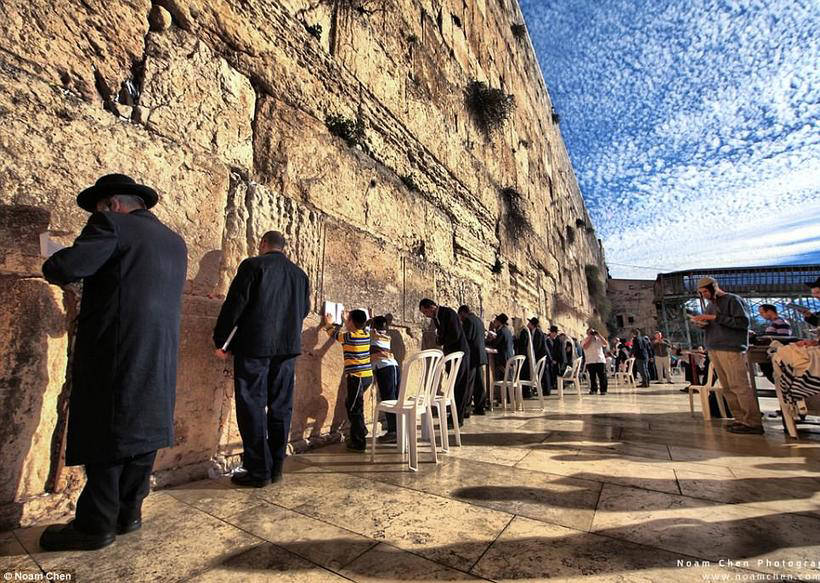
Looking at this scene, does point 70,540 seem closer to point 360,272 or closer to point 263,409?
point 263,409

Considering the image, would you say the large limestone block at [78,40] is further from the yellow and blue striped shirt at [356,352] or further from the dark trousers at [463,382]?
the dark trousers at [463,382]

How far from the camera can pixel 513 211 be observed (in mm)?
9258

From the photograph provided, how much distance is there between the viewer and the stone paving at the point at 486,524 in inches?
53.7

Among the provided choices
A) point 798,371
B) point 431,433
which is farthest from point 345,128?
point 798,371

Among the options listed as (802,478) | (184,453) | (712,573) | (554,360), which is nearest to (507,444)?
(802,478)

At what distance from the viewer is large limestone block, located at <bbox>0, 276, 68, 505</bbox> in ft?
5.54

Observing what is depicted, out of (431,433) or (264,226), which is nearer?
(431,433)

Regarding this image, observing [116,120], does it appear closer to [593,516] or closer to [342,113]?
[342,113]

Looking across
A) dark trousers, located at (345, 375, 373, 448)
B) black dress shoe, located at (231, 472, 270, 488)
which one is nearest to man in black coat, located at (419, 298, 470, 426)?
dark trousers, located at (345, 375, 373, 448)

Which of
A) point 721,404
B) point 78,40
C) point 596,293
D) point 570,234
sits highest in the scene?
point 570,234

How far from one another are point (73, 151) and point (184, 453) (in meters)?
1.78

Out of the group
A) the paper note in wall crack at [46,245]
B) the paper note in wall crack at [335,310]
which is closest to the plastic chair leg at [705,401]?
the paper note in wall crack at [335,310]

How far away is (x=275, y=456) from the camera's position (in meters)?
2.41

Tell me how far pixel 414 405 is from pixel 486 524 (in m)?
1.04
